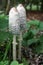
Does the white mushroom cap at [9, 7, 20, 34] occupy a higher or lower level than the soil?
higher

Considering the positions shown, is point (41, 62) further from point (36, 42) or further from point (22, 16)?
point (22, 16)

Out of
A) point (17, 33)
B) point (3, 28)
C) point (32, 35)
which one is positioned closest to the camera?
point (17, 33)

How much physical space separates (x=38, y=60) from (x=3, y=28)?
0.46 m

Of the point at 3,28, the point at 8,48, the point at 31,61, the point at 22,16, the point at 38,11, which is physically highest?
the point at 22,16

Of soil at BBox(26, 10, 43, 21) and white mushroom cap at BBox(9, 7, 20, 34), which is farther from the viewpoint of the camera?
soil at BBox(26, 10, 43, 21)

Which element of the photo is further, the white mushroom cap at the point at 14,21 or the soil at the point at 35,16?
the soil at the point at 35,16

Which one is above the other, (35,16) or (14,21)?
(14,21)

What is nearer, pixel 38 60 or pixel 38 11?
pixel 38 60

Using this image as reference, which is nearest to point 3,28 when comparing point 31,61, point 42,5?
point 31,61

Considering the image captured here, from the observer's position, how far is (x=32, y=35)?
94.0 inches

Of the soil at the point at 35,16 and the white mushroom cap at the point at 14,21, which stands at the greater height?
the white mushroom cap at the point at 14,21

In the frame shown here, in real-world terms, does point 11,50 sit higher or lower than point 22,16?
lower

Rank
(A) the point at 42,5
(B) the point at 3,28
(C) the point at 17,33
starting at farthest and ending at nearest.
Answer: (A) the point at 42,5
(B) the point at 3,28
(C) the point at 17,33

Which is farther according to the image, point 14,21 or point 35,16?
point 35,16
